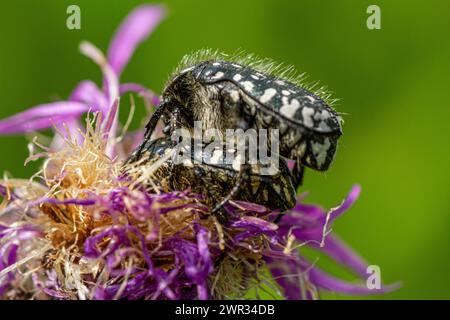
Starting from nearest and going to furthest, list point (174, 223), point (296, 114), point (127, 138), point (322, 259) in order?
point (296, 114) < point (174, 223) < point (127, 138) < point (322, 259)

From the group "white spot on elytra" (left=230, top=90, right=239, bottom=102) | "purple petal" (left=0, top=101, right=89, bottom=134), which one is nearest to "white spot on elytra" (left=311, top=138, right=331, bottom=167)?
"white spot on elytra" (left=230, top=90, right=239, bottom=102)

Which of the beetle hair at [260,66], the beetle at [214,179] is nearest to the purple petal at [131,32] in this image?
the beetle hair at [260,66]

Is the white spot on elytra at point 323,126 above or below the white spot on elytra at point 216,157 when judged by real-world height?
above

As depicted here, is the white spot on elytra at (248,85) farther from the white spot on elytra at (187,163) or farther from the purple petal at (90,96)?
the purple petal at (90,96)

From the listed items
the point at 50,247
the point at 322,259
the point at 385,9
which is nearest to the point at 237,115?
the point at 50,247

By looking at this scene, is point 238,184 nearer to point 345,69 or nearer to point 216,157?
point 216,157

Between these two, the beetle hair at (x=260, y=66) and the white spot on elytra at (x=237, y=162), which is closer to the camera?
the white spot on elytra at (x=237, y=162)

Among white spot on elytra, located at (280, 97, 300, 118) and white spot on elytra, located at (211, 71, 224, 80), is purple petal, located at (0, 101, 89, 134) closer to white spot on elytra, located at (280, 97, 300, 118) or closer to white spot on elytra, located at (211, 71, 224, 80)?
white spot on elytra, located at (211, 71, 224, 80)

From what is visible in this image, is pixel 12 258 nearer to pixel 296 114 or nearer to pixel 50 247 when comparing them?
pixel 50 247
